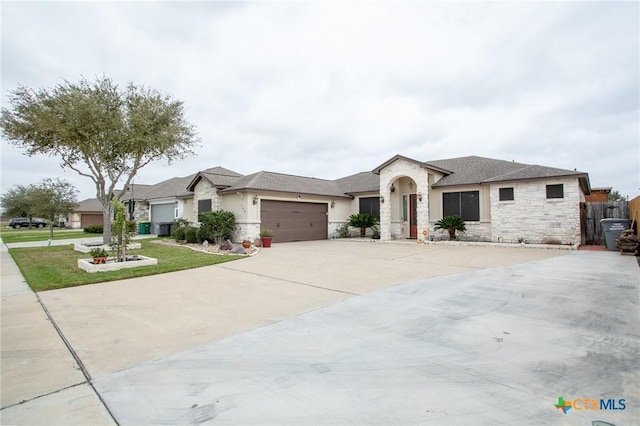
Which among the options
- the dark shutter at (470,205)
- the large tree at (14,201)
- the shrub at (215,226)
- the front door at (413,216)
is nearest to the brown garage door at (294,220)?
the shrub at (215,226)

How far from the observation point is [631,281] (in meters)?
6.68

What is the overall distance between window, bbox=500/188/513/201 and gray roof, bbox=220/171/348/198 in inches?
370

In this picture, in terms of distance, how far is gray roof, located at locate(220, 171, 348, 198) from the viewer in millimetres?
16703

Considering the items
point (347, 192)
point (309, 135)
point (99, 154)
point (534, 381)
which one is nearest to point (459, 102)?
point (347, 192)

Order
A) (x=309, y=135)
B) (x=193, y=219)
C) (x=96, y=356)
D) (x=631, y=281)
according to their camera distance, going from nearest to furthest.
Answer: (x=96, y=356) → (x=631, y=281) → (x=193, y=219) → (x=309, y=135)

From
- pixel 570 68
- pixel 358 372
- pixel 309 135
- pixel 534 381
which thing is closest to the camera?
pixel 534 381

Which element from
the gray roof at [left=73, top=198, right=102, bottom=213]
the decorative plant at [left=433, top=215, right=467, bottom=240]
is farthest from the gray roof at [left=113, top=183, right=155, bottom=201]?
the decorative plant at [left=433, top=215, right=467, bottom=240]

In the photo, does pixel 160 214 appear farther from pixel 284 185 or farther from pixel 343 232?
pixel 343 232

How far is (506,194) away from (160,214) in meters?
25.1

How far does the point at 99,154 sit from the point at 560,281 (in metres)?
17.1

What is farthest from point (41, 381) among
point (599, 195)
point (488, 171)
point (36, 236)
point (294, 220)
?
point (599, 195)

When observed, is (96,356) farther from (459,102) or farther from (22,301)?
(459,102)

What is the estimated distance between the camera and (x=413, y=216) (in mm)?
18609

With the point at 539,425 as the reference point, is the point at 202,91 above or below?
above
